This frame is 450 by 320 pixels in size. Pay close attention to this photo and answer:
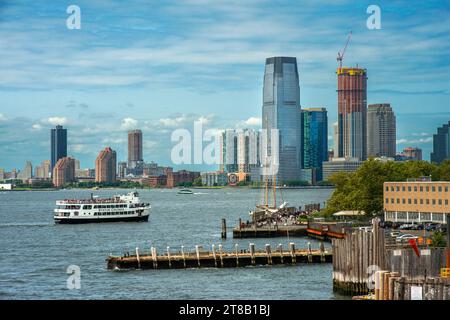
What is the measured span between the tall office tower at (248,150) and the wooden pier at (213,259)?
121m

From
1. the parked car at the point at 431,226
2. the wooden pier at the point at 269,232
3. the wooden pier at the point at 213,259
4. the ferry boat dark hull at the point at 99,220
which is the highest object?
the parked car at the point at 431,226

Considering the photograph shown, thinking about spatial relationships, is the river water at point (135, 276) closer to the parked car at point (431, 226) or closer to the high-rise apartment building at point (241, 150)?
the parked car at point (431, 226)

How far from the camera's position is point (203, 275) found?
31438 millimetres

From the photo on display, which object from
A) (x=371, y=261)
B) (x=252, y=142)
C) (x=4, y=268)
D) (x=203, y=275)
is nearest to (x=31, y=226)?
(x=4, y=268)

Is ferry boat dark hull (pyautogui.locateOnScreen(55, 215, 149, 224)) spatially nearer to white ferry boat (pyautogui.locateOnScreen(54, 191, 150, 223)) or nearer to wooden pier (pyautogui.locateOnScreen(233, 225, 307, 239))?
white ferry boat (pyautogui.locateOnScreen(54, 191, 150, 223))

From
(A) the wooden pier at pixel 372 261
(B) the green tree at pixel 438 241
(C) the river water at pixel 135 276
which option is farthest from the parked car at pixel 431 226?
(A) the wooden pier at pixel 372 261

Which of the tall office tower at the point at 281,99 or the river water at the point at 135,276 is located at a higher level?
the tall office tower at the point at 281,99

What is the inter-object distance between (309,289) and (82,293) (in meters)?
7.50

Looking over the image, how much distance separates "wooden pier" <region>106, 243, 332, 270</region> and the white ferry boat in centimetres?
4191

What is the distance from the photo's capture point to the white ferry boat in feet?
247

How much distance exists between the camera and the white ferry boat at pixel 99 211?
7525 centimetres
